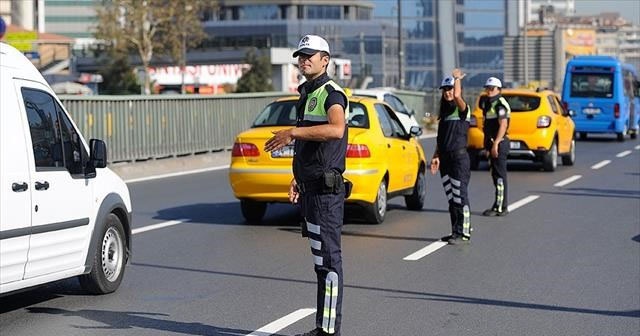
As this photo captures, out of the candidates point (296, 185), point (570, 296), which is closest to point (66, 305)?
point (296, 185)

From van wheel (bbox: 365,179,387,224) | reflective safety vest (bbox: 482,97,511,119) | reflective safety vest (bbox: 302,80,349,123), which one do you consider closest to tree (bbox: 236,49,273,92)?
reflective safety vest (bbox: 482,97,511,119)

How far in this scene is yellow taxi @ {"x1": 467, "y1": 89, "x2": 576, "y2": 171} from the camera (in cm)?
2450

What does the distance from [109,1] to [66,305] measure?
74.7 m

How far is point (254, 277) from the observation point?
10.9 metres

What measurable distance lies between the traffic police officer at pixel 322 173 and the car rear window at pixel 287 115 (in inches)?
288

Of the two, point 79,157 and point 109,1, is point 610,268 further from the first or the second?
point 109,1

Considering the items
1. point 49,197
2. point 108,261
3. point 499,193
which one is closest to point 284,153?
point 499,193

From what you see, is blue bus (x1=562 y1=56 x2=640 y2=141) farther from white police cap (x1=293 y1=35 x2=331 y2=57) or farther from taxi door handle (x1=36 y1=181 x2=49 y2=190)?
white police cap (x1=293 y1=35 x2=331 y2=57)

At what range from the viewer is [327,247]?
7.46m

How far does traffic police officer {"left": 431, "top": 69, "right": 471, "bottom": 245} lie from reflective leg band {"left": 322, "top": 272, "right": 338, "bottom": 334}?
5.84 metres

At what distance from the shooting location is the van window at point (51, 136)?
28.7 ft

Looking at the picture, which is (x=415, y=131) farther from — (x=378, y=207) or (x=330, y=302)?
(x=330, y=302)

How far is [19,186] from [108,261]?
1829mm

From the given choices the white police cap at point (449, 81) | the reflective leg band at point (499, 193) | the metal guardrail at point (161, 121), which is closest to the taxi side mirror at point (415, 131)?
the reflective leg band at point (499, 193)
